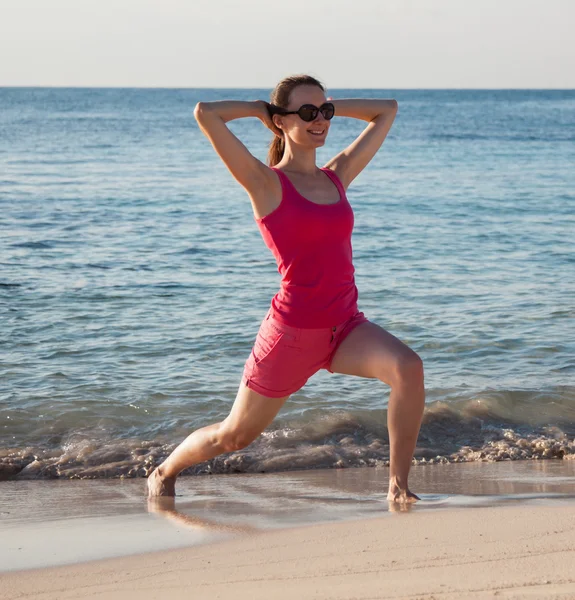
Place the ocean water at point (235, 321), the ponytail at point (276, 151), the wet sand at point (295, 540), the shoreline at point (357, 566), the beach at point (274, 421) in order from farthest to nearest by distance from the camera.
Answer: the ocean water at point (235, 321)
the ponytail at point (276, 151)
the beach at point (274, 421)
the wet sand at point (295, 540)
the shoreline at point (357, 566)

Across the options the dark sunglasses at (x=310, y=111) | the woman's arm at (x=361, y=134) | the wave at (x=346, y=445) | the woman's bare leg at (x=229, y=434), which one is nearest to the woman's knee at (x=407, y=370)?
the woman's bare leg at (x=229, y=434)

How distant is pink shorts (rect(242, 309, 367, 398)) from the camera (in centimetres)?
448

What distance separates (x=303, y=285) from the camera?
443 cm

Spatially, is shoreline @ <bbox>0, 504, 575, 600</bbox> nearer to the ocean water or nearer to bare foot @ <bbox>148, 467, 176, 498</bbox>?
bare foot @ <bbox>148, 467, 176, 498</bbox>

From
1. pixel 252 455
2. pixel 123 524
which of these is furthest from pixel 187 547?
pixel 252 455

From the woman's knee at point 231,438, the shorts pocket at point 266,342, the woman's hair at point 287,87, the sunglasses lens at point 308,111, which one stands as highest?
the woman's hair at point 287,87

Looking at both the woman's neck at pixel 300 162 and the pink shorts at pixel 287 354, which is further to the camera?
the woman's neck at pixel 300 162

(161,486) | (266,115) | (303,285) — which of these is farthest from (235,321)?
(303,285)

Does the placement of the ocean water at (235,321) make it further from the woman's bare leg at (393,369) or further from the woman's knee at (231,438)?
the woman's bare leg at (393,369)

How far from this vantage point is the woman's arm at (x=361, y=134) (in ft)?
16.1

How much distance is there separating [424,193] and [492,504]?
1832 cm

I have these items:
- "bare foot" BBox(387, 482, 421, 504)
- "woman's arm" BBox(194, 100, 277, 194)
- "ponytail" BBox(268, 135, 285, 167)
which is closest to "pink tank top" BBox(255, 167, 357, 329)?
"woman's arm" BBox(194, 100, 277, 194)

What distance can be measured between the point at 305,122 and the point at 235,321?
5663mm

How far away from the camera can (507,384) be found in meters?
7.97
